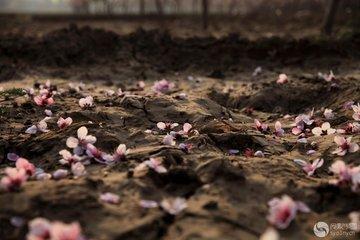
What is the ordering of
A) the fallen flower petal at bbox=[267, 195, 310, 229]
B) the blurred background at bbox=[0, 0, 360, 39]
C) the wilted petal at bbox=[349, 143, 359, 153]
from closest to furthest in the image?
the fallen flower petal at bbox=[267, 195, 310, 229] → the wilted petal at bbox=[349, 143, 359, 153] → the blurred background at bbox=[0, 0, 360, 39]

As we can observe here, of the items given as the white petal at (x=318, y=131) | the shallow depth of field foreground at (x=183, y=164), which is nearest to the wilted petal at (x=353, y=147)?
the shallow depth of field foreground at (x=183, y=164)

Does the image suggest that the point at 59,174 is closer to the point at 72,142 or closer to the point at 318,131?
the point at 72,142

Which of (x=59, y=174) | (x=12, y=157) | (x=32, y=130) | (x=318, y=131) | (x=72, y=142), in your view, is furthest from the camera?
(x=318, y=131)

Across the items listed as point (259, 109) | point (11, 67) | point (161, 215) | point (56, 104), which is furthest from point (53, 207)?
point (11, 67)

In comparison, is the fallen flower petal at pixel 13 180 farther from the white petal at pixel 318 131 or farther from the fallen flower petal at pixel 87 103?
the white petal at pixel 318 131

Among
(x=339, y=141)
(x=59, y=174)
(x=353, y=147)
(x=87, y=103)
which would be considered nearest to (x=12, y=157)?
(x=59, y=174)

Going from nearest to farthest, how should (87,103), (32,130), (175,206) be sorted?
(175,206) → (32,130) → (87,103)

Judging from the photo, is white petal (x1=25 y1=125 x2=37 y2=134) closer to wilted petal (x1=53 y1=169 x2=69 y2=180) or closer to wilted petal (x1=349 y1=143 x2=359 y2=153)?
wilted petal (x1=53 y1=169 x2=69 y2=180)

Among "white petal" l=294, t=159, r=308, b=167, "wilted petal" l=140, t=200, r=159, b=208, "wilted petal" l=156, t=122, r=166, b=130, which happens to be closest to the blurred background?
"wilted petal" l=156, t=122, r=166, b=130

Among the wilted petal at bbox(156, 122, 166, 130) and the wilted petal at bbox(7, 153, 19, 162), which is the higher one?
the wilted petal at bbox(7, 153, 19, 162)

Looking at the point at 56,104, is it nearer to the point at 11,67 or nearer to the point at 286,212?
the point at 286,212

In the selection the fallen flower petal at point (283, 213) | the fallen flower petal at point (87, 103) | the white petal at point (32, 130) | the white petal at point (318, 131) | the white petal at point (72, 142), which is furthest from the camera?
the fallen flower petal at point (87, 103)
